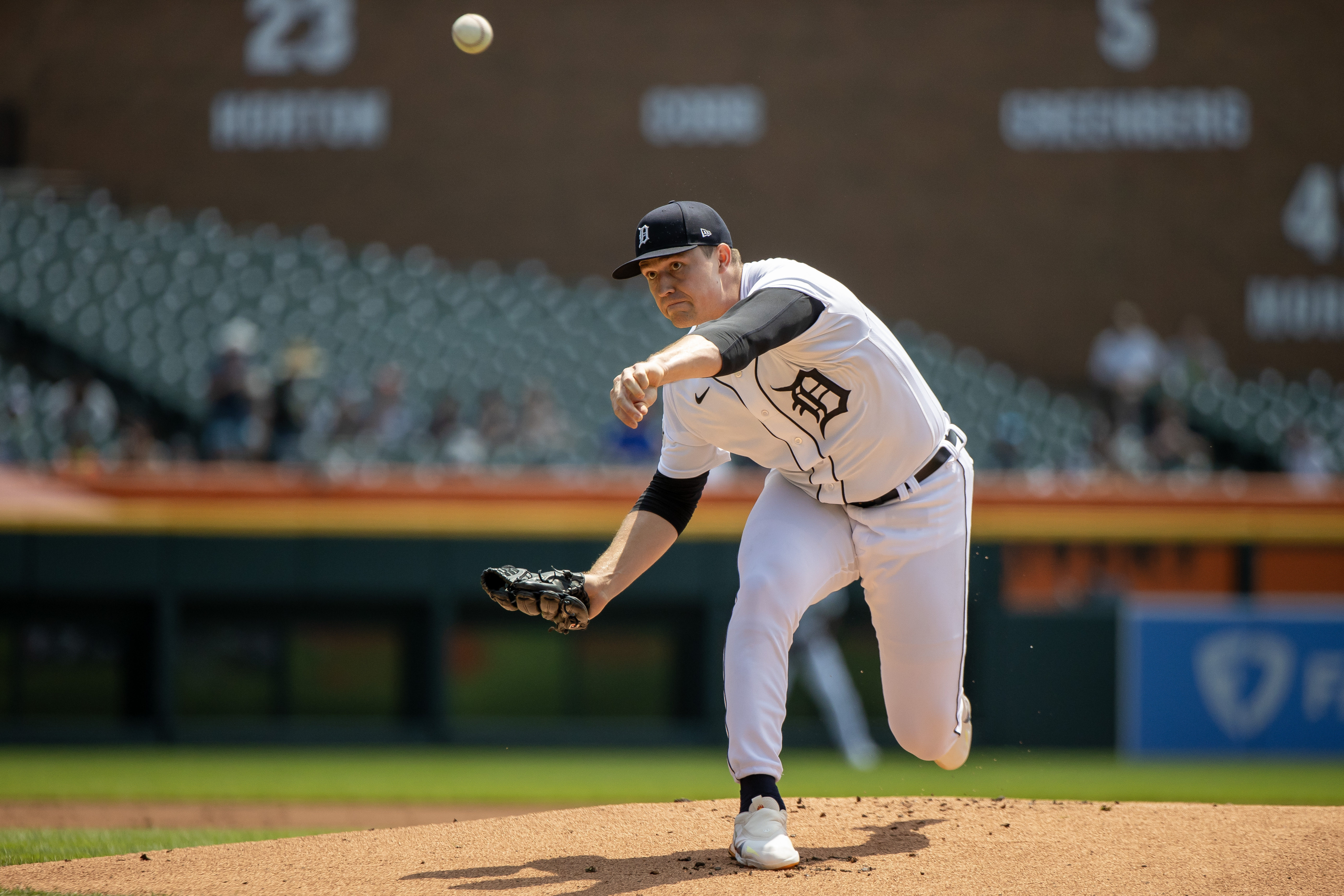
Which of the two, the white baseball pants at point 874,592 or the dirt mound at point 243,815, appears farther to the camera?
the dirt mound at point 243,815

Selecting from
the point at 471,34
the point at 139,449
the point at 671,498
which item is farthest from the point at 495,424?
the point at 671,498

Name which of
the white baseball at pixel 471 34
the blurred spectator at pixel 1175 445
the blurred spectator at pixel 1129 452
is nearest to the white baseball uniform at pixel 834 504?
the white baseball at pixel 471 34

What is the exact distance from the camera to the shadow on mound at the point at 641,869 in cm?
329

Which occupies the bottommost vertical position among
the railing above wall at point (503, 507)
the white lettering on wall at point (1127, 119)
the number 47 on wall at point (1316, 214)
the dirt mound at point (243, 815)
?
the dirt mound at point (243, 815)

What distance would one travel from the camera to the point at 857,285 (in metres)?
15.9

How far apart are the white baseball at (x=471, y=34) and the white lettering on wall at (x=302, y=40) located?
11.4 metres

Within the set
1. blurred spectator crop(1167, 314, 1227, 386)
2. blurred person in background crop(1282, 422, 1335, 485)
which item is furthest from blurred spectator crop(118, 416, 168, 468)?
blurred spectator crop(1167, 314, 1227, 386)

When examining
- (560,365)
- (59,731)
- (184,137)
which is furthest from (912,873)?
(184,137)

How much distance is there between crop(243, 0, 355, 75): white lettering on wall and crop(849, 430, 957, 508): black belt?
46.0 feet

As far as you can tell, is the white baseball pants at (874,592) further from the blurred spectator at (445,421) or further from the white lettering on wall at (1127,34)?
the white lettering on wall at (1127,34)

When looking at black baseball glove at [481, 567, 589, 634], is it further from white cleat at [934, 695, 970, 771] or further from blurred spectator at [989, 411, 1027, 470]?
blurred spectator at [989, 411, 1027, 470]

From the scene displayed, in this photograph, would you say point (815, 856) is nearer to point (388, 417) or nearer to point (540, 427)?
point (388, 417)

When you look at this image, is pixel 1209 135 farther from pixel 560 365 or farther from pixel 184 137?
pixel 184 137

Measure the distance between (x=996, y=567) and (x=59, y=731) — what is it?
19.6ft
